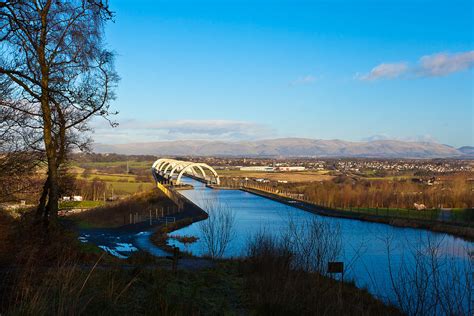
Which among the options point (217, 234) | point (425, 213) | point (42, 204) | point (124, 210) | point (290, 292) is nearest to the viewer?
point (290, 292)

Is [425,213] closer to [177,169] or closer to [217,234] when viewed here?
[217,234]

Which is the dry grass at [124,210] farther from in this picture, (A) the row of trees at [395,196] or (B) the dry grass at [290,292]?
(B) the dry grass at [290,292]

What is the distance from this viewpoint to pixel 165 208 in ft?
181

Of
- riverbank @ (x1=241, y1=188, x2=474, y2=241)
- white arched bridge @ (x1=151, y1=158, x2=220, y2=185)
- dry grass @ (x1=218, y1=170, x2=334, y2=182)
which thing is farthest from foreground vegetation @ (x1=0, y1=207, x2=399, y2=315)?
dry grass @ (x1=218, y1=170, x2=334, y2=182)

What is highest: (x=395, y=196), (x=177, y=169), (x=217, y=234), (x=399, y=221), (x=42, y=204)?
(x=42, y=204)

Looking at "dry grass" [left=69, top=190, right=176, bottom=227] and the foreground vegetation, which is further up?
the foreground vegetation

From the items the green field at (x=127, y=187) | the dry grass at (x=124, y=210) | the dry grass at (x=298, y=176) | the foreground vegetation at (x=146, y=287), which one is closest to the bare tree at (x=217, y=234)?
the foreground vegetation at (x=146, y=287)

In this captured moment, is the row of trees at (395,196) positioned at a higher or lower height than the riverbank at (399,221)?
higher

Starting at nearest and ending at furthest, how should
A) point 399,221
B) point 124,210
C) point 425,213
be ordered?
point 399,221 → point 425,213 → point 124,210

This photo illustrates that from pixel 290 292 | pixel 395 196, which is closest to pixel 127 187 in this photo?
pixel 395 196

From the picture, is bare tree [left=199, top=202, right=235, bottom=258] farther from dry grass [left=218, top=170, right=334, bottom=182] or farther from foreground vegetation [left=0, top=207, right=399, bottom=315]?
dry grass [left=218, top=170, right=334, bottom=182]

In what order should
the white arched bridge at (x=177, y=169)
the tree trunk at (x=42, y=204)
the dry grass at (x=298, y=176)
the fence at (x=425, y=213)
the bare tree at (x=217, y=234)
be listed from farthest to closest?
1. the dry grass at (x=298, y=176)
2. the white arched bridge at (x=177, y=169)
3. the fence at (x=425, y=213)
4. the bare tree at (x=217, y=234)
5. the tree trunk at (x=42, y=204)

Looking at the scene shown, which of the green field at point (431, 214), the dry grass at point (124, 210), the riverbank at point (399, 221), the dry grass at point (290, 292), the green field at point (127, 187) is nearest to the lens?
the dry grass at point (290, 292)

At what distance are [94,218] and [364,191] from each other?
113 ft
